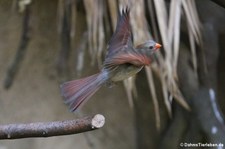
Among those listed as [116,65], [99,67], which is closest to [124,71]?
[116,65]

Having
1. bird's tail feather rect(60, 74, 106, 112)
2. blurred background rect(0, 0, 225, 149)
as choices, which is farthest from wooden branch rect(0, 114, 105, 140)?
blurred background rect(0, 0, 225, 149)

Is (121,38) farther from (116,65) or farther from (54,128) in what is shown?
(54,128)

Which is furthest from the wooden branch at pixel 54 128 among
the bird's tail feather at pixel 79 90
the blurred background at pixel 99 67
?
the blurred background at pixel 99 67

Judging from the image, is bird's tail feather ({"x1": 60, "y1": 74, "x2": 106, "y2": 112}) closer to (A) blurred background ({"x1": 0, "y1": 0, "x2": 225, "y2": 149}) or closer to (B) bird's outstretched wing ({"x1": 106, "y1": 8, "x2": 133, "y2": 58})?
(B) bird's outstretched wing ({"x1": 106, "y1": 8, "x2": 133, "y2": 58})

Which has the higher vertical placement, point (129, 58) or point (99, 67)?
point (129, 58)

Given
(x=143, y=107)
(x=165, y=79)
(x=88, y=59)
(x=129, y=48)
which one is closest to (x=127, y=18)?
(x=129, y=48)

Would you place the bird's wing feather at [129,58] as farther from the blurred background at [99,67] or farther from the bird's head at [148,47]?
the blurred background at [99,67]
